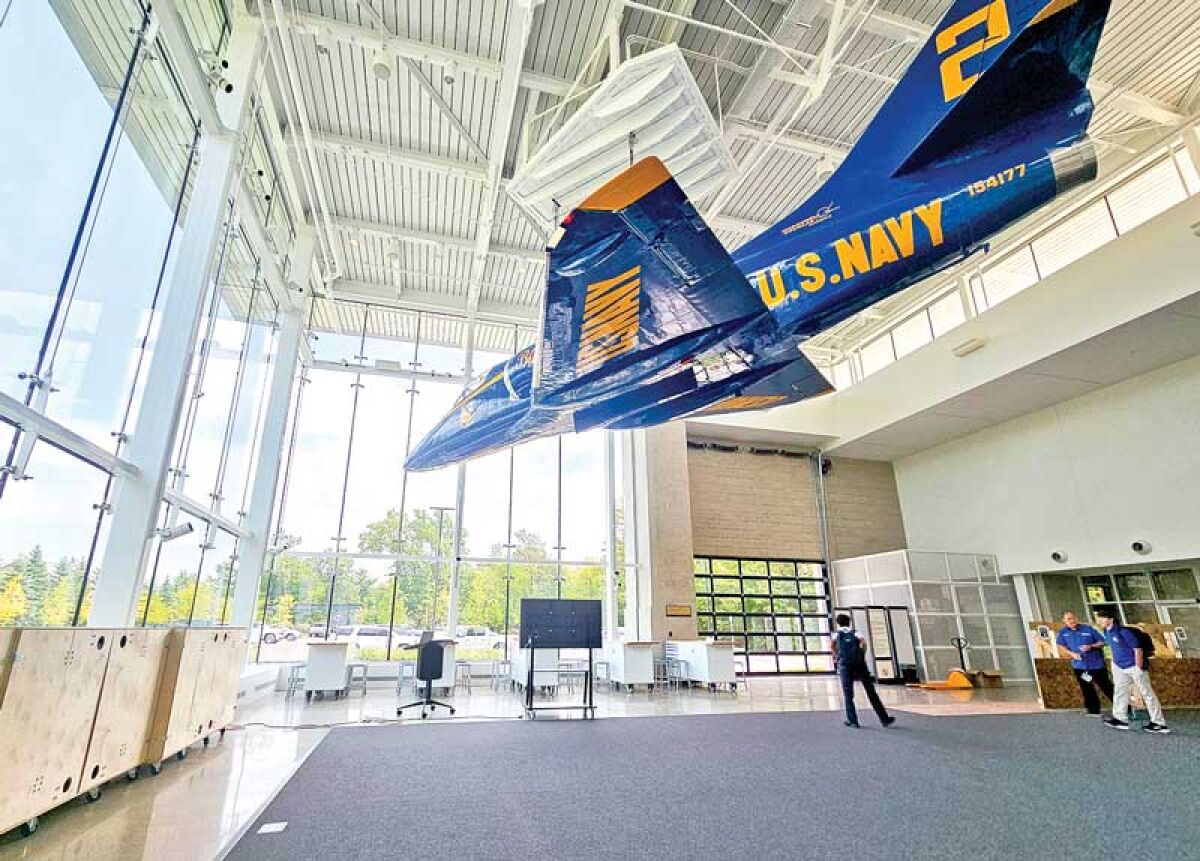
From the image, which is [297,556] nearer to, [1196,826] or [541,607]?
[541,607]

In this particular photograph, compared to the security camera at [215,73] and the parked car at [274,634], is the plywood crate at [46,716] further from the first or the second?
the parked car at [274,634]

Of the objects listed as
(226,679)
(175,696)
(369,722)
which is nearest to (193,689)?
(175,696)

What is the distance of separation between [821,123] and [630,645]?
27.1 feet

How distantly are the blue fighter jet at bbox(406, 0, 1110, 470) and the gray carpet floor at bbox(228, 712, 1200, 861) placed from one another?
2893mm

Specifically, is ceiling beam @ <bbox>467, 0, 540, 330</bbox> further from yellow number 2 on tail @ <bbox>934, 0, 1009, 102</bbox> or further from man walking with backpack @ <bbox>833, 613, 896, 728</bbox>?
man walking with backpack @ <bbox>833, 613, 896, 728</bbox>

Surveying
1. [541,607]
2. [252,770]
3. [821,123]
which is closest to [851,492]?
[821,123]

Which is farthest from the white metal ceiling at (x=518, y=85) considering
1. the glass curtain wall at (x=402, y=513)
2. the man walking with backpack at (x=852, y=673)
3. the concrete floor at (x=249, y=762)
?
the man walking with backpack at (x=852, y=673)

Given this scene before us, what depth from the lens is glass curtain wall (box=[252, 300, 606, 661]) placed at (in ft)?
33.8

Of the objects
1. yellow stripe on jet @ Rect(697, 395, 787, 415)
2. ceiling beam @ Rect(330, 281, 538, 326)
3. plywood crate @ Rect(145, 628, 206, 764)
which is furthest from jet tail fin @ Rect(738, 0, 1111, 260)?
ceiling beam @ Rect(330, 281, 538, 326)

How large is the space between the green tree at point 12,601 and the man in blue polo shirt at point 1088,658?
9.26 metres

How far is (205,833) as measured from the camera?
287cm

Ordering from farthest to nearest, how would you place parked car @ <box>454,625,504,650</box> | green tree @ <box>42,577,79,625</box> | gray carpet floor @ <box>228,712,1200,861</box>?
parked car @ <box>454,625,504,650</box>, green tree @ <box>42,577,79,625</box>, gray carpet floor @ <box>228,712,1200,861</box>

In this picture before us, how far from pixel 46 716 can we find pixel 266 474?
690cm

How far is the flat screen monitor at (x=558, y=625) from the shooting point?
22.1 feet
